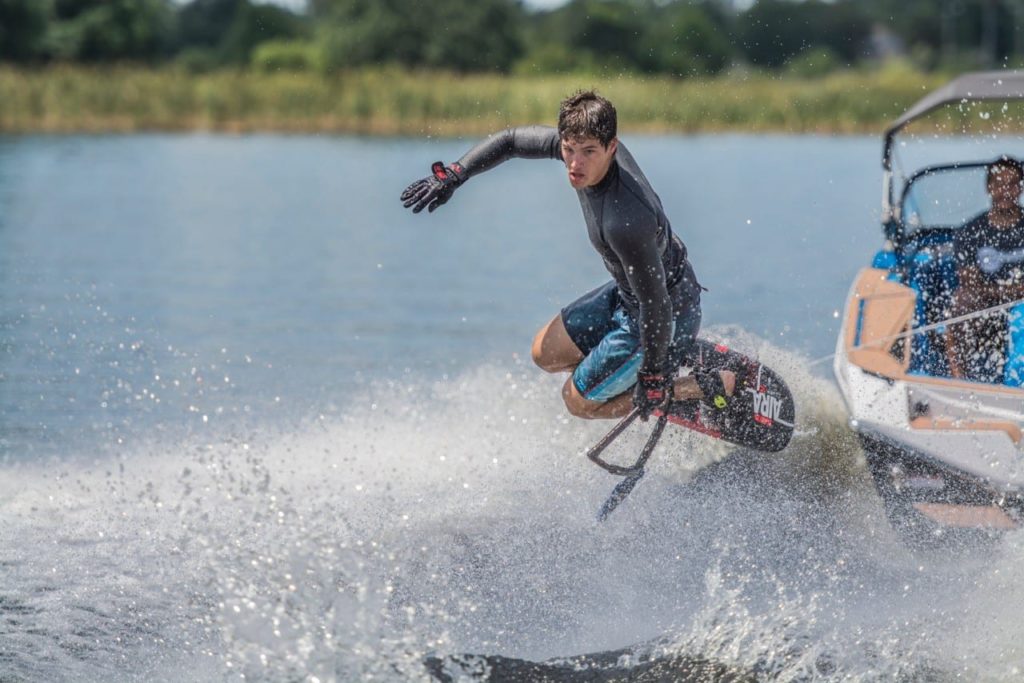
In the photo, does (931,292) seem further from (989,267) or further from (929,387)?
(929,387)

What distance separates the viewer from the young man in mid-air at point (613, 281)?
5.34 meters

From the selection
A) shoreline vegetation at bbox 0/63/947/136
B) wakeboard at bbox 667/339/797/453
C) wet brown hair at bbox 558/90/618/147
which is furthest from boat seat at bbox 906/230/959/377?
shoreline vegetation at bbox 0/63/947/136

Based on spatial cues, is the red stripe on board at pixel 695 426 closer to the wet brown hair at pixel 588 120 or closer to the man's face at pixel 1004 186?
the wet brown hair at pixel 588 120

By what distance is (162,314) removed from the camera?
503 inches

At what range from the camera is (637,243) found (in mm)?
5344

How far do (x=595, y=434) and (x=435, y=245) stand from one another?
10274 millimetres

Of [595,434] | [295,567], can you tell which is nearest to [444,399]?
[595,434]

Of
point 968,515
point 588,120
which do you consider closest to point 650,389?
point 588,120

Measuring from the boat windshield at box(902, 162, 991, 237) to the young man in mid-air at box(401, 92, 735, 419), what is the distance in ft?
8.85

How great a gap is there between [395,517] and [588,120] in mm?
2201

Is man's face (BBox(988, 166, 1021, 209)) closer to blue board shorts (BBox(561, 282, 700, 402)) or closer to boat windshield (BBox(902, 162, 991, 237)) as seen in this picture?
boat windshield (BBox(902, 162, 991, 237))

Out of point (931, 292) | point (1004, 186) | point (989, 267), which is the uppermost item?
point (1004, 186)

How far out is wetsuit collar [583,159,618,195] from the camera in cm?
541

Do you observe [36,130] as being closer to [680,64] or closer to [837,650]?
[680,64]
